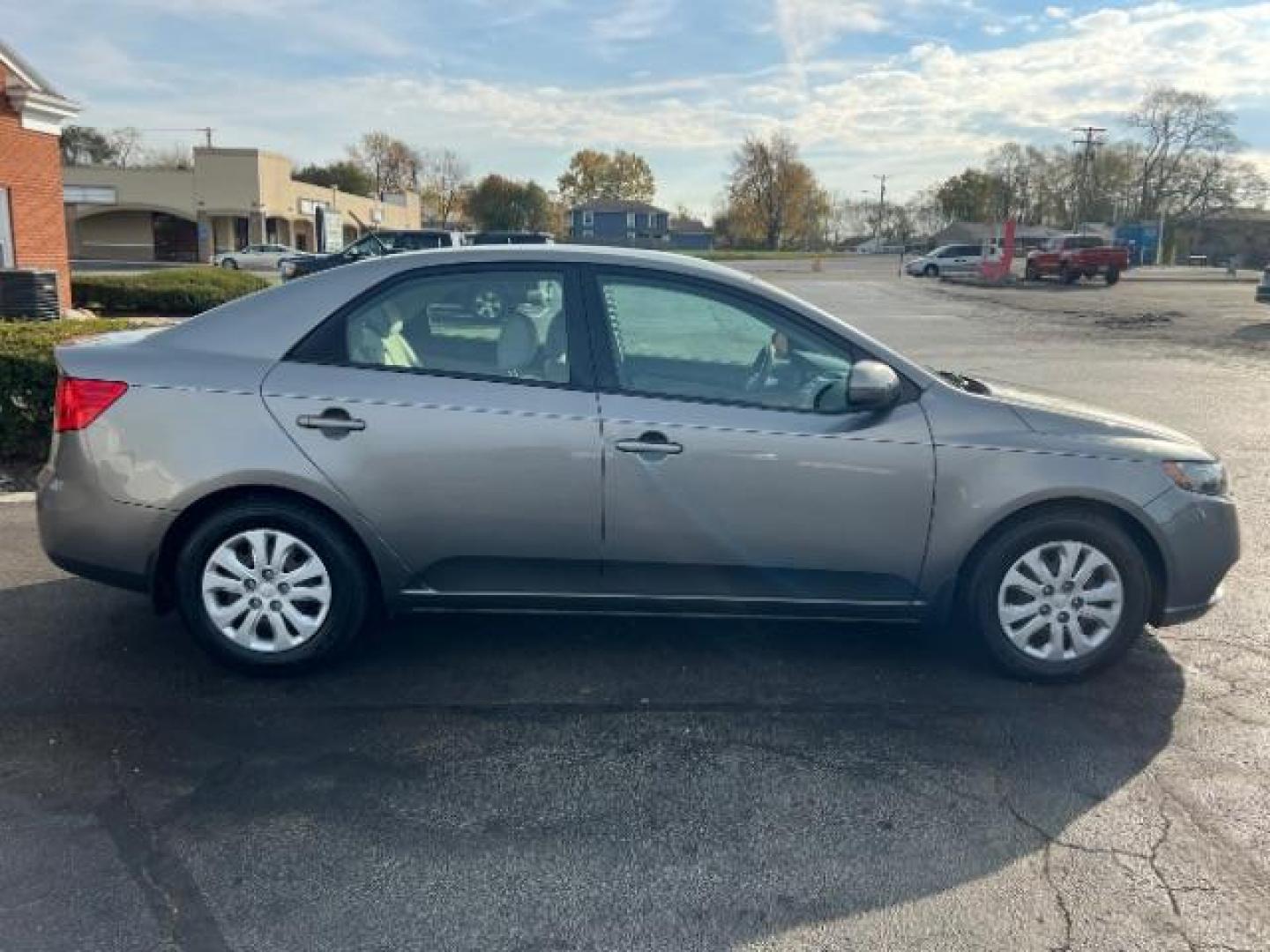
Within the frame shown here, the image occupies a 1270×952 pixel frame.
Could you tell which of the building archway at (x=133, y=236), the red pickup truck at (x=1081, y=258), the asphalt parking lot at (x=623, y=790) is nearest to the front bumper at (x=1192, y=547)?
the asphalt parking lot at (x=623, y=790)

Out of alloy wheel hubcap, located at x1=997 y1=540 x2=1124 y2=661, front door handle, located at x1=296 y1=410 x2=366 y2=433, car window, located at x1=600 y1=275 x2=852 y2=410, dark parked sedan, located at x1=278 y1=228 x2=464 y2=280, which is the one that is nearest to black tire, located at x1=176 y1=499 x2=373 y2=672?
front door handle, located at x1=296 y1=410 x2=366 y2=433

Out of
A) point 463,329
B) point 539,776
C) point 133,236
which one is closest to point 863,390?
point 463,329

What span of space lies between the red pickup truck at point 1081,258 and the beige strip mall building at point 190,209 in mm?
35420

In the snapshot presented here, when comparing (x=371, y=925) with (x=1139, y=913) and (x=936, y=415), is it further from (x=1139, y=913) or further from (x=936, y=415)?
(x=936, y=415)

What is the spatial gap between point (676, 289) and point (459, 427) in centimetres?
101

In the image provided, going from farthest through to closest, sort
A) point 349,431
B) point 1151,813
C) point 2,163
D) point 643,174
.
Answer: point 643,174
point 2,163
point 349,431
point 1151,813

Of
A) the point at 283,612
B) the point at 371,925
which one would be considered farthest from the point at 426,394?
the point at 371,925

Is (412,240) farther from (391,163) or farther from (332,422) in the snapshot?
(391,163)

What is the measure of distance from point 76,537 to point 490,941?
2.42 meters

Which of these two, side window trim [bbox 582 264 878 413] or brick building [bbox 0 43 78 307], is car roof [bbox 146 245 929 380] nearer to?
side window trim [bbox 582 264 878 413]

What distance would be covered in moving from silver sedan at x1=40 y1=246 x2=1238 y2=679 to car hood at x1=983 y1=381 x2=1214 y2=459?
2 centimetres

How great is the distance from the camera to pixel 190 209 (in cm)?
5269

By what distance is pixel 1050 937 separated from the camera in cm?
248

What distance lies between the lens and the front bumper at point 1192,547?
149 inches
